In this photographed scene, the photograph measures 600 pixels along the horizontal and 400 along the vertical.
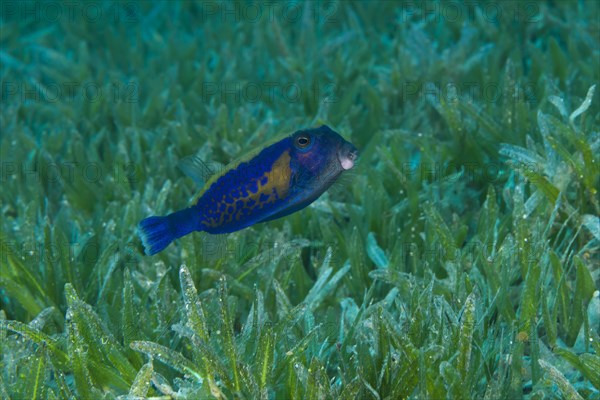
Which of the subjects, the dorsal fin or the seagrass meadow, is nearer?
the seagrass meadow

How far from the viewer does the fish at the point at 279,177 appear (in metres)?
2.38

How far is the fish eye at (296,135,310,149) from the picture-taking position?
2.39m

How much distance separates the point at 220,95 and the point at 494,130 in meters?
2.04

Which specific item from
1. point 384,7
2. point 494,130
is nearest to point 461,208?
point 494,130

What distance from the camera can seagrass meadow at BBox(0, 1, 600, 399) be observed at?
235cm

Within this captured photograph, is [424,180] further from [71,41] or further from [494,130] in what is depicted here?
[71,41]

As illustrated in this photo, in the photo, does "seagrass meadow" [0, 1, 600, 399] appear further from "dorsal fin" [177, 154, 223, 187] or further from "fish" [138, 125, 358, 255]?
"fish" [138, 125, 358, 255]

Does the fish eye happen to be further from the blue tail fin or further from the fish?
the blue tail fin

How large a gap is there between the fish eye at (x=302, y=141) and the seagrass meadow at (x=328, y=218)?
0.24 m

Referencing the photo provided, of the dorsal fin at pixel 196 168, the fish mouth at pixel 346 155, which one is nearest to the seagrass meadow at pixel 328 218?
the dorsal fin at pixel 196 168

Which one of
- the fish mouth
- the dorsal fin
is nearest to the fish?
the fish mouth

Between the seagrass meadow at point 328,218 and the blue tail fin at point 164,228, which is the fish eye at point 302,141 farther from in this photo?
the blue tail fin at point 164,228

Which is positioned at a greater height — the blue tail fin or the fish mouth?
the blue tail fin

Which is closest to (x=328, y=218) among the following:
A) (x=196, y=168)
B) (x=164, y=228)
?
(x=196, y=168)
